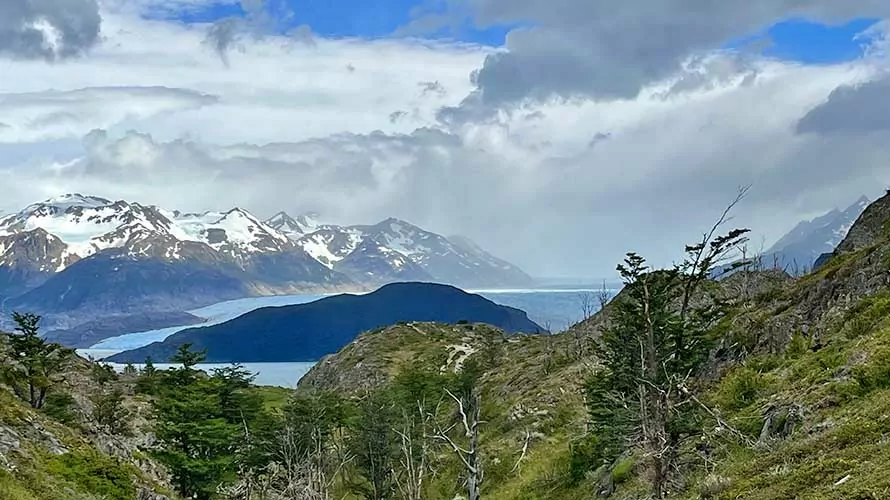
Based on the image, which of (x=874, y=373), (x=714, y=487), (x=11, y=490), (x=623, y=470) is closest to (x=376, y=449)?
(x=623, y=470)

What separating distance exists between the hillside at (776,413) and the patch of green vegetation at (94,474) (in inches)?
689

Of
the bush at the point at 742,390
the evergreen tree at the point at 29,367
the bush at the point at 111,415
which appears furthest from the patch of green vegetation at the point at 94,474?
the bush at the point at 111,415

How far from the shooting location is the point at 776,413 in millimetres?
23562

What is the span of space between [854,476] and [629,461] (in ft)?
71.6

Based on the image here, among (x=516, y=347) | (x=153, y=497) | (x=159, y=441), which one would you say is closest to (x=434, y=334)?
(x=516, y=347)

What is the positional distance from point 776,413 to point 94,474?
26737 millimetres

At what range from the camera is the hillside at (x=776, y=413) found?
15555 millimetres

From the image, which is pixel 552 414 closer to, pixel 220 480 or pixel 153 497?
pixel 220 480

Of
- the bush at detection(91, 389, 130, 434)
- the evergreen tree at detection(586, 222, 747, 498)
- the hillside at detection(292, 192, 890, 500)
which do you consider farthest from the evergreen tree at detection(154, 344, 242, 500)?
the evergreen tree at detection(586, 222, 747, 498)

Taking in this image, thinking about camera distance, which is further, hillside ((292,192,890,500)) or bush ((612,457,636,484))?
bush ((612,457,636,484))

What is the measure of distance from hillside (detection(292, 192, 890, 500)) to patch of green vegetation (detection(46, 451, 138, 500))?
17497mm

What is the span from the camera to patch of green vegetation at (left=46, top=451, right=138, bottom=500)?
1188 inches

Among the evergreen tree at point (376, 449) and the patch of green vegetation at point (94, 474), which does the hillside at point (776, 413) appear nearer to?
the evergreen tree at point (376, 449)

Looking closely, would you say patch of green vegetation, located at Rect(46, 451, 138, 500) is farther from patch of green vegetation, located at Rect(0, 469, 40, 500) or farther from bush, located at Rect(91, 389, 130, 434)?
bush, located at Rect(91, 389, 130, 434)
